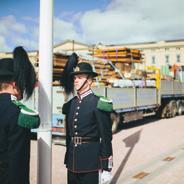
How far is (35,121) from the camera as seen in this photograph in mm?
2891

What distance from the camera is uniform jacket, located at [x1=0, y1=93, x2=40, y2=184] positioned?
2838 mm

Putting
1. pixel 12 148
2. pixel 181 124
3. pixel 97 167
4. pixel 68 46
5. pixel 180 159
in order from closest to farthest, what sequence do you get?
pixel 12 148 < pixel 97 167 < pixel 180 159 < pixel 181 124 < pixel 68 46

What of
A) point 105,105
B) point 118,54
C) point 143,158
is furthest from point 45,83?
point 118,54

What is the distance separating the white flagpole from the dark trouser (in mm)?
559

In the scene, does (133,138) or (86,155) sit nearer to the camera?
(86,155)

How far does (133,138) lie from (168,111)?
7250 mm

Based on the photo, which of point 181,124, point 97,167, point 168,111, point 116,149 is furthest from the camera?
point 168,111

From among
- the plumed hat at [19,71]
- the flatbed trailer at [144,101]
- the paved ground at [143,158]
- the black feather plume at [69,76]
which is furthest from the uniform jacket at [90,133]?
the flatbed trailer at [144,101]

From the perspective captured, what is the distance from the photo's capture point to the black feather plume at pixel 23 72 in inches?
121

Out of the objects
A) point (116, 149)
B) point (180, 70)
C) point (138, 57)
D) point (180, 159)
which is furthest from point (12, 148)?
point (180, 70)

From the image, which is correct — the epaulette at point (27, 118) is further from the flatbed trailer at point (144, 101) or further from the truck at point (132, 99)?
the flatbed trailer at point (144, 101)

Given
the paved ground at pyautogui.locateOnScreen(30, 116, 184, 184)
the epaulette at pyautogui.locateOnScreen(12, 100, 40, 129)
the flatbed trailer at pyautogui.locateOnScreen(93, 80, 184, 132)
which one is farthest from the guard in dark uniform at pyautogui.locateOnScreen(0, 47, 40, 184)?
the flatbed trailer at pyautogui.locateOnScreen(93, 80, 184, 132)

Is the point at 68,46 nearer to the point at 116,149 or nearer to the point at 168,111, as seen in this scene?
the point at 168,111

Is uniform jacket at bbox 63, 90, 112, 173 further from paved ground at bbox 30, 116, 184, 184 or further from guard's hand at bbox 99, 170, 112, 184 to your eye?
paved ground at bbox 30, 116, 184, 184
